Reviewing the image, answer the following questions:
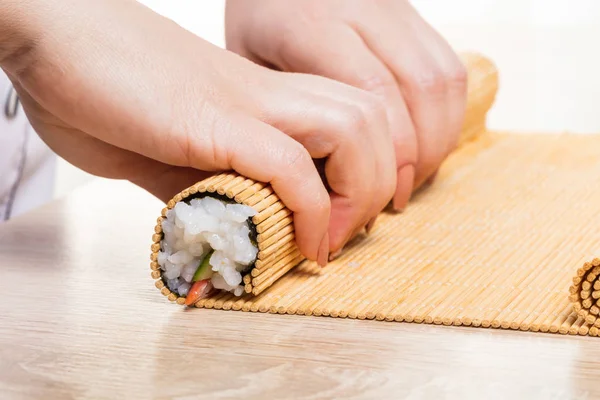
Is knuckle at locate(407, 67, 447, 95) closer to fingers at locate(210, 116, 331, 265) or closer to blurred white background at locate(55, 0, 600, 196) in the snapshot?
fingers at locate(210, 116, 331, 265)

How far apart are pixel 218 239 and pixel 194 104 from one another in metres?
0.15

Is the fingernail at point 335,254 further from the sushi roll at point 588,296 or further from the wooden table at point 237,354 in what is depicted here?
the sushi roll at point 588,296

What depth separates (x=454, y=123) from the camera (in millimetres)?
1422

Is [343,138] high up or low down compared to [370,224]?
up

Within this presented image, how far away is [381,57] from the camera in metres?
1.36

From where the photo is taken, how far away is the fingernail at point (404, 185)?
131 centimetres

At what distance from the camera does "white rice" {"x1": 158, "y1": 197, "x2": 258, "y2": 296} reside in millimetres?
956

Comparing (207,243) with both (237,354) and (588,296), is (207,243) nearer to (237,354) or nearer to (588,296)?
(237,354)

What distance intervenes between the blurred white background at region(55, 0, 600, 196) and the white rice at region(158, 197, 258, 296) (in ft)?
7.46

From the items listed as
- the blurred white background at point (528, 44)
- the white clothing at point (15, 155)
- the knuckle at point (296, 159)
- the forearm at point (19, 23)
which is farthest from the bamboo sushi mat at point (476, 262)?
the blurred white background at point (528, 44)

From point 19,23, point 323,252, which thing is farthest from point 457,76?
point 19,23

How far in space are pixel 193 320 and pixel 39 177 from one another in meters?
0.98

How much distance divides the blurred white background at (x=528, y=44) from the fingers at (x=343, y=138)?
6.70 feet

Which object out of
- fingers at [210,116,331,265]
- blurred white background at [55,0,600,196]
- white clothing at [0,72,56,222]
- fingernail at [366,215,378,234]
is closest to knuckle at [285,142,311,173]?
fingers at [210,116,331,265]
